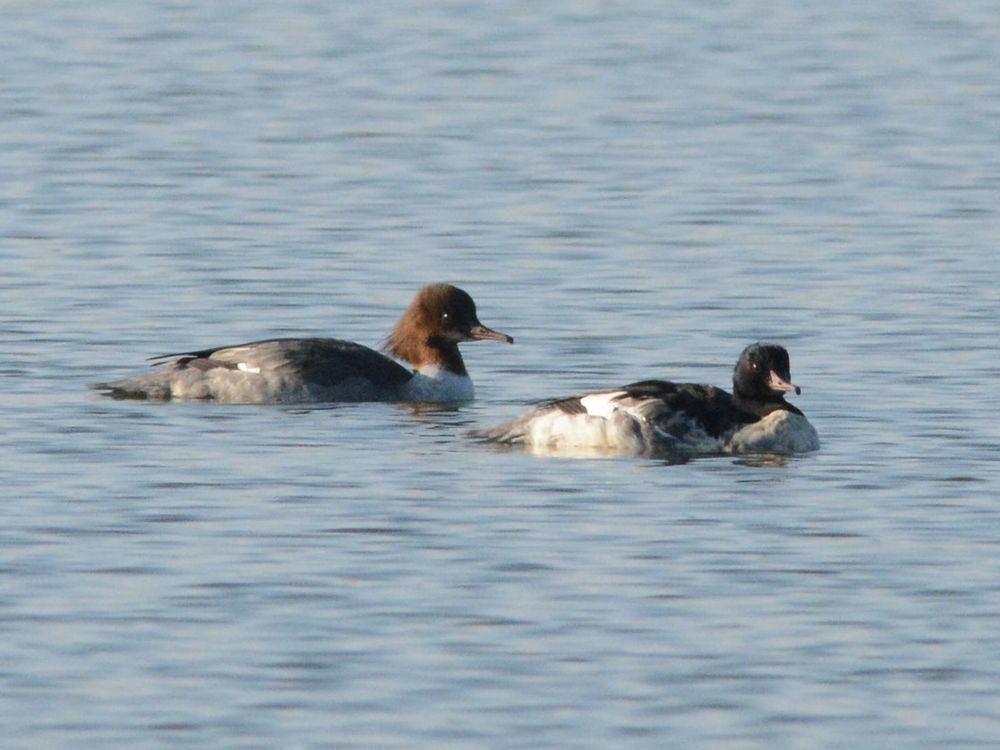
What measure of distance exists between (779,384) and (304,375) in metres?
3.45

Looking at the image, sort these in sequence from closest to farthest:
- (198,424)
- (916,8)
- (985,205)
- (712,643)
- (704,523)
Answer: (712,643) → (704,523) → (198,424) → (985,205) → (916,8)

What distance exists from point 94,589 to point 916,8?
33.5 m

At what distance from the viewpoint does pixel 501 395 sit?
18141 mm

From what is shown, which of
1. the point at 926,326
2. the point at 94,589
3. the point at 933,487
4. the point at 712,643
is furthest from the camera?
the point at 926,326

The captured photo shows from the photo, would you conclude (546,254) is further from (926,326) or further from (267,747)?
(267,747)

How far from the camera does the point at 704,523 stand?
1335cm

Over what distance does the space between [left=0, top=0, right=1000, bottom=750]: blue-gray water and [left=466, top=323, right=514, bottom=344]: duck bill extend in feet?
1.34

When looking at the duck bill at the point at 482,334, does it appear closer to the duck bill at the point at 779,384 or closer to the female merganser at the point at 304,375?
the female merganser at the point at 304,375

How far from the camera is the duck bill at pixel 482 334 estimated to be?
17859 mm

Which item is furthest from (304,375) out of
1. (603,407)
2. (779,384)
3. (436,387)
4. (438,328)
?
(779,384)

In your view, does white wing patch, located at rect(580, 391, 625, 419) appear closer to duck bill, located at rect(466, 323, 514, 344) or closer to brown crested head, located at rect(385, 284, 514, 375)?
duck bill, located at rect(466, 323, 514, 344)

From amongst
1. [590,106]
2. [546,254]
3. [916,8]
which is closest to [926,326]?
[546,254]

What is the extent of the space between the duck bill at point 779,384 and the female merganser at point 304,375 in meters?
2.64

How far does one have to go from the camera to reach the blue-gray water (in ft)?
34.2
